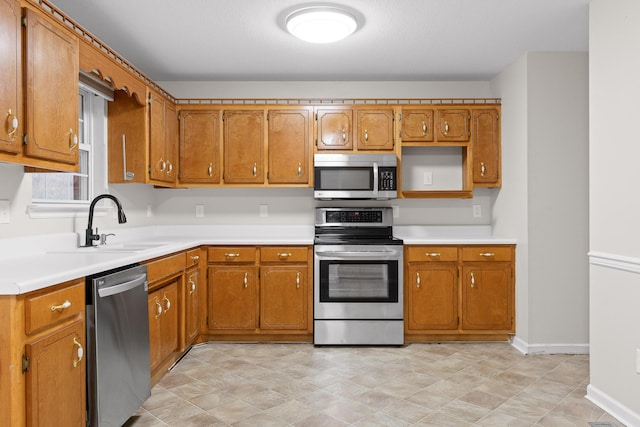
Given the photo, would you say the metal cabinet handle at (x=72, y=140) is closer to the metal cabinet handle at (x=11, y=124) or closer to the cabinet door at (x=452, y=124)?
the metal cabinet handle at (x=11, y=124)

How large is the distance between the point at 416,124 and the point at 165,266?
2531 mm

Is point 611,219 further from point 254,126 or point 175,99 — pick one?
point 175,99

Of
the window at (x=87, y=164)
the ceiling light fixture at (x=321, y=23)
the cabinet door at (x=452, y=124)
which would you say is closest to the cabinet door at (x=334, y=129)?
the cabinet door at (x=452, y=124)

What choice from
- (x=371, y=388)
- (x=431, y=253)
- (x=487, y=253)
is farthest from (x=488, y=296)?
(x=371, y=388)

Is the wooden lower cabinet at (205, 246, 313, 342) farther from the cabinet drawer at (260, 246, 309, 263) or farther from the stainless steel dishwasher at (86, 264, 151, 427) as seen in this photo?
the stainless steel dishwasher at (86, 264, 151, 427)

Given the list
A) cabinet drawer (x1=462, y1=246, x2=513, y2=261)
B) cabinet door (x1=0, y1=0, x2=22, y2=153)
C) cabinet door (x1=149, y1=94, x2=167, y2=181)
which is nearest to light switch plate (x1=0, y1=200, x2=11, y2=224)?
cabinet door (x1=0, y1=0, x2=22, y2=153)

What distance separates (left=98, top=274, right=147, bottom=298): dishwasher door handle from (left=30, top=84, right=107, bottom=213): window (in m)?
0.89

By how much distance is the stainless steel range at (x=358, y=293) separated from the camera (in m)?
3.63

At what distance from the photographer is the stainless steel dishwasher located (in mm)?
1896

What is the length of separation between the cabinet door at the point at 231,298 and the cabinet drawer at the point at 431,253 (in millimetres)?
1365

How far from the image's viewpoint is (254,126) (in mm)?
3996

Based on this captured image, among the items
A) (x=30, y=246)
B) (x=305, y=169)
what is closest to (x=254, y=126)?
(x=305, y=169)

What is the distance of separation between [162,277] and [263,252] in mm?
1026

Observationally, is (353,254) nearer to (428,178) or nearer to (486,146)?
(428,178)
